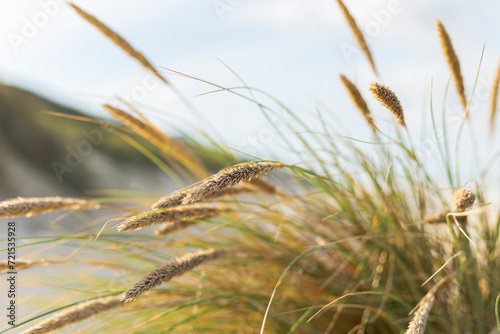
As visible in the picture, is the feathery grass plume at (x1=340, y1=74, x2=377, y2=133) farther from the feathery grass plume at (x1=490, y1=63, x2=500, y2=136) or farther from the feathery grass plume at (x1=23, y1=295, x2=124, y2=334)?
the feathery grass plume at (x1=23, y1=295, x2=124, y2=334)

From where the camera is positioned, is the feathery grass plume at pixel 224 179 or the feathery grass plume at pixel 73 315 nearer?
the feathery grass plume at pixel 224 179

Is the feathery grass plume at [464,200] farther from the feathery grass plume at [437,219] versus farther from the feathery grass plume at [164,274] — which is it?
the feathery grass plume at [164,274]

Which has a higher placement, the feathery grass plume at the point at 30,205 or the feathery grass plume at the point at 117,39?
the feathery grass plume at the point at 117,39

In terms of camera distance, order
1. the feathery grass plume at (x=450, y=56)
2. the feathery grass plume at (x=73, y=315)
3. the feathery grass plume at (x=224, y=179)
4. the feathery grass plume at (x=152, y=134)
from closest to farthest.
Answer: the feathery grass plume at (x=224, y=179) → the feathery grass plume at (x=73, y=315) → the feathery grass plume at (x=450, y=56) → the feathery grass plume at (x=152, y=134)

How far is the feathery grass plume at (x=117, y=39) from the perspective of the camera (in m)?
0.91

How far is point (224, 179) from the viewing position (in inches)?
22.2

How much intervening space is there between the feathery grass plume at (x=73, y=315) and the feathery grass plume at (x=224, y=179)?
308 millimetres

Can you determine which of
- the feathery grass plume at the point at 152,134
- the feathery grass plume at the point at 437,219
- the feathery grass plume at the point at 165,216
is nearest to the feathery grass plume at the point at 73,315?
the feathery grass plume at the point at 165,216

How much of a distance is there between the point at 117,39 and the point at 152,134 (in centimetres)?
22

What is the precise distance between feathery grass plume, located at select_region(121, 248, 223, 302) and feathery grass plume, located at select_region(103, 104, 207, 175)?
352mm

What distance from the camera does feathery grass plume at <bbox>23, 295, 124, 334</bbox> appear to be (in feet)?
2.25

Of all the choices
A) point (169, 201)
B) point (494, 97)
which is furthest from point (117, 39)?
point (494, 97)

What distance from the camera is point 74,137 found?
15.2 feet

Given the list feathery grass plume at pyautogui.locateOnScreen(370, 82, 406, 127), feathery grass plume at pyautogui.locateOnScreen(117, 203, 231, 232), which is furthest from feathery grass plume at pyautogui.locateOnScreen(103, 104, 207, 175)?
feathery grass plume at pyautogui.locateOnScreen(370, 82, 406, 127)
